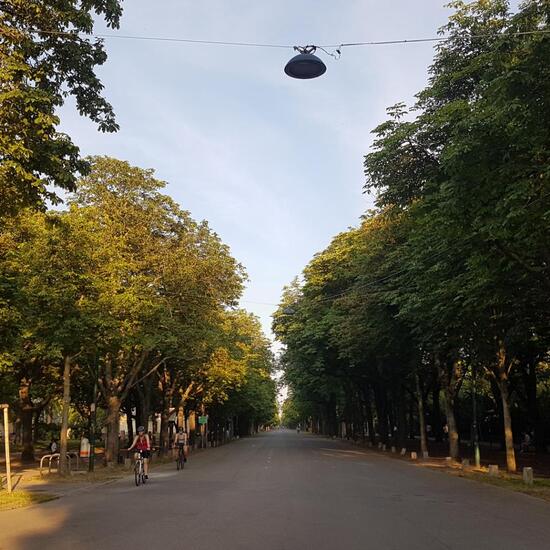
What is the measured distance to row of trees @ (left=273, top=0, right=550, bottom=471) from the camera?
13.5 m

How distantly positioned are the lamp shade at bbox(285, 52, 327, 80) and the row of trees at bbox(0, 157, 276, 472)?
7.38 metres

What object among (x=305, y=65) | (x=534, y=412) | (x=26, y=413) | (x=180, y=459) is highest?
(x=305, y=65)

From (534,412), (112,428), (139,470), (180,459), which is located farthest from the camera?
(534,412)

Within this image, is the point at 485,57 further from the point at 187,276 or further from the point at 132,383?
the point at 132,383

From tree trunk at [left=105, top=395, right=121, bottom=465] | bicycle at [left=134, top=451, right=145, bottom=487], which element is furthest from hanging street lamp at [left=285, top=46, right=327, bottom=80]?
tree trunk at [left=105, top=395, right=121, bottom=465]

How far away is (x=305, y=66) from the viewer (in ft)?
39.3

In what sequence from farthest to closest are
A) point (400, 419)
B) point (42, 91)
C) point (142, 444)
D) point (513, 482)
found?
point (400, 419)
point (142, 444)
point (513, 482)
point (42, 91)

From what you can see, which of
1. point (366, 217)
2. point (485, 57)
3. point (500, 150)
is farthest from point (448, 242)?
point (366, 217)

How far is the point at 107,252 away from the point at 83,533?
1528 cm

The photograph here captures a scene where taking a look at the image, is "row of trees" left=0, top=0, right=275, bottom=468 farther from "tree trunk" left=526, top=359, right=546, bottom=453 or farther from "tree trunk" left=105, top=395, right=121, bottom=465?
"tree trunk" left=526, top=359, right=546, bottom=453

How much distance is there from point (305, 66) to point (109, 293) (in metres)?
14.3

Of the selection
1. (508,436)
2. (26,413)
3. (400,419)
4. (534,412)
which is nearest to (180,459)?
(26,413)

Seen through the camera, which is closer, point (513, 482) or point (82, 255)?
point (513, 482)

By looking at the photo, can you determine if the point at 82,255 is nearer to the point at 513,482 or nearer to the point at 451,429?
the point at 513,482
